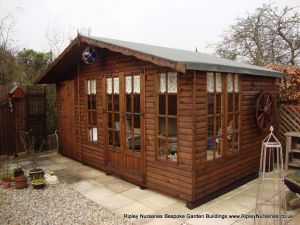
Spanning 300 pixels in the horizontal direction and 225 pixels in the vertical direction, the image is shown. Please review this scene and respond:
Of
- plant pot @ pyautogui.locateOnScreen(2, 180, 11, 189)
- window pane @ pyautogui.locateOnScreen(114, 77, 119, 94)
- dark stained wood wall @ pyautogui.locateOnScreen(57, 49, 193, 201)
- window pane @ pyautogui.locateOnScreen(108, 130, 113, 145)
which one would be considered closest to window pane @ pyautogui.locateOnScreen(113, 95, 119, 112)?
window pane @ pyautogui.locateOnScreen(114, 77, 119, 94)

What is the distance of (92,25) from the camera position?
18406 millimetres

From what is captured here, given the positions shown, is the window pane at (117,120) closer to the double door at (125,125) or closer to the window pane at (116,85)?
the double door at (125,125)

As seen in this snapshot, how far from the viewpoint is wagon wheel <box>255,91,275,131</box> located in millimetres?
5824

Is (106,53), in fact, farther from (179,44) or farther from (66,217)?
(179,44)

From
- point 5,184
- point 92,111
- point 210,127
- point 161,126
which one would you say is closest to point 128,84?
point 161,126

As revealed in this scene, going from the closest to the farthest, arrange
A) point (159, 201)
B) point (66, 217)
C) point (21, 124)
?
point (66, 217)
point (159, 201)
point (21, 124)

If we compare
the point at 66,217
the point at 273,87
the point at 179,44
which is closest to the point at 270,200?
the point at 273,87

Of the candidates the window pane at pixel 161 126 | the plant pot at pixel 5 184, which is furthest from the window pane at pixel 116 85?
the plant pot at pixel 5 184

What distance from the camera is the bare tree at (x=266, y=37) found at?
13898 millimetres

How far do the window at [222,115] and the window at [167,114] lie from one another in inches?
23.5

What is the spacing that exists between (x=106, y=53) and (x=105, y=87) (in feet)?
2.53

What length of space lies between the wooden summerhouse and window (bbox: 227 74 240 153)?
2cm

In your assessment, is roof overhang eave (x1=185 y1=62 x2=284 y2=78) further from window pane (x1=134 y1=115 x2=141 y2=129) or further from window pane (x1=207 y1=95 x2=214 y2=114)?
window pane (x1=134 y1=115 x2=141 y2=129)

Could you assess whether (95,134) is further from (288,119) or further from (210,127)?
(288,119)
